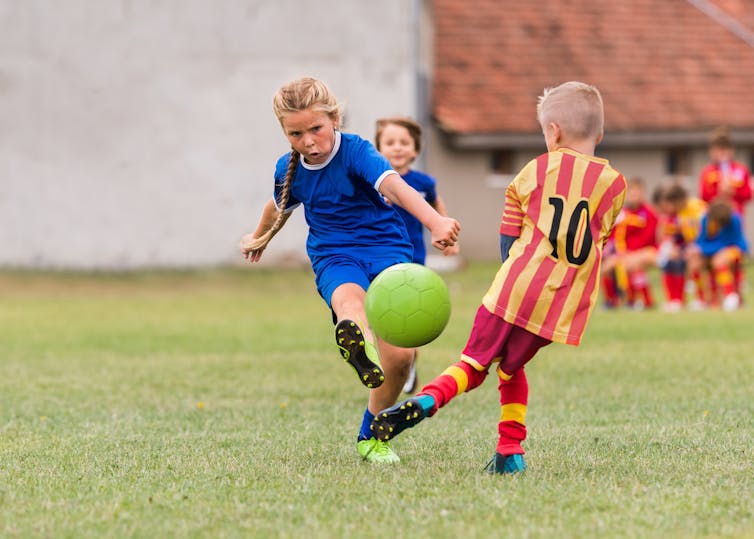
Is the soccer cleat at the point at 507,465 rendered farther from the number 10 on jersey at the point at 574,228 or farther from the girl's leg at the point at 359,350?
the number 10 on jersey at the point at 574,228

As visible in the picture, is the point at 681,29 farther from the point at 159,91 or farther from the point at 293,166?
the point at 293,166

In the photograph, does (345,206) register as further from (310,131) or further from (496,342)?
(496,342)

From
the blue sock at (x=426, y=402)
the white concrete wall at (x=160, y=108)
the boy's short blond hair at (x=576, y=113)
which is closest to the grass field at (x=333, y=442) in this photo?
the blue sock at (x=426, y=402)

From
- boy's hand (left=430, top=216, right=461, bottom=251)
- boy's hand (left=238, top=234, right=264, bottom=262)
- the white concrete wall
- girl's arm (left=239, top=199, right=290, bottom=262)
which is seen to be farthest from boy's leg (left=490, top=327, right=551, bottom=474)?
the white concrete wall

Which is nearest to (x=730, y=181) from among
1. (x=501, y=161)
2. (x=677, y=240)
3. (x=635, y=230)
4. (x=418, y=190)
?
(x=677, y=240)

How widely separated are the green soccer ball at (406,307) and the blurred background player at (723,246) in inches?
508

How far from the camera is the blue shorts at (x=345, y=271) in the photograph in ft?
20.1

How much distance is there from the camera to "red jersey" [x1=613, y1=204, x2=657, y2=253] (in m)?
18.6

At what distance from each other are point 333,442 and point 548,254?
195cm

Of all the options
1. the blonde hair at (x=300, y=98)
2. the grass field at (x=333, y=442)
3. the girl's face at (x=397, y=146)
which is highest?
the girl's face at (x=397, y=146)

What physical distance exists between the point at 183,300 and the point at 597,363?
10942mm

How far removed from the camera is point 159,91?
26141mm

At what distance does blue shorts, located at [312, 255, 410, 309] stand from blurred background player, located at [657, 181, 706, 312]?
492 inches

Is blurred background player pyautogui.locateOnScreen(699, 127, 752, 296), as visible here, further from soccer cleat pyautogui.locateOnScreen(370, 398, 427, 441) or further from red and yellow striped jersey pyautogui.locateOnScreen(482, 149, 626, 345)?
soccer cleat pyautogui.locateOnScreen(370, 398, 427, 441)
